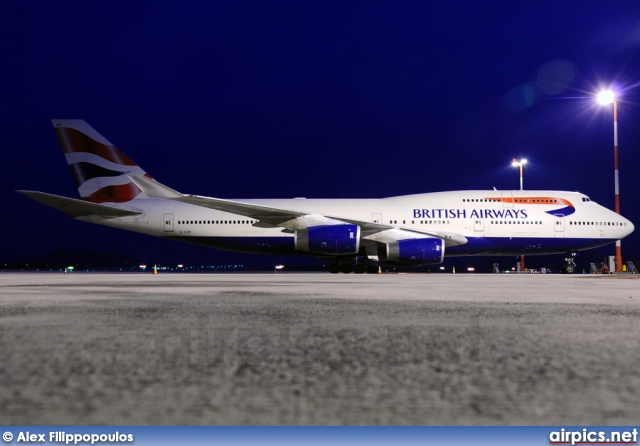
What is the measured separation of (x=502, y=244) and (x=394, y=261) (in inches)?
244

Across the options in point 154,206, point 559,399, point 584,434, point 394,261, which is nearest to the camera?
point 584,434

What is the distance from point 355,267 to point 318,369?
76.7 feet

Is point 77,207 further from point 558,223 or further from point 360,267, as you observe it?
point 558,223

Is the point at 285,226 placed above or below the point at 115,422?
above

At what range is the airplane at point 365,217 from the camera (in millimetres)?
26484

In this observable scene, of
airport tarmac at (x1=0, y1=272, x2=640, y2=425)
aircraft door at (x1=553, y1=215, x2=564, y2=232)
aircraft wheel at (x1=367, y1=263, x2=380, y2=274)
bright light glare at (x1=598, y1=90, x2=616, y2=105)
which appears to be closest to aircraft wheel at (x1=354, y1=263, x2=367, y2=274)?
aircraft wheel at (x1=367, y1=263, x2=380, y2=274)

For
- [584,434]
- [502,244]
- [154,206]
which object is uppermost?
[154,206]

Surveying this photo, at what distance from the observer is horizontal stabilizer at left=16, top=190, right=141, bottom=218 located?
24.3 metres

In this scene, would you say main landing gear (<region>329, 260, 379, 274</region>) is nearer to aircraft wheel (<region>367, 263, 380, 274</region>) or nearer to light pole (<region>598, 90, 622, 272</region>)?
aircraft wheel (<region>367, 263, 380, 274</region>)

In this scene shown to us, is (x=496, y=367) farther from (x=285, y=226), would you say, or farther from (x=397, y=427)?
(x=285, y=226)

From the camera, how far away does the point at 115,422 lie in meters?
2.48

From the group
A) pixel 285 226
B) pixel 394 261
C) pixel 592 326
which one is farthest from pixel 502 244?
pixel 592 326

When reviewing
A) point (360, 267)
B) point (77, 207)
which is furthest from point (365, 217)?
point (77, 207)

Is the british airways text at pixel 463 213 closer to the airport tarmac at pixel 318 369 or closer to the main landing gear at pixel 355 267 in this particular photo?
the main landing gear at pixel 355 267
